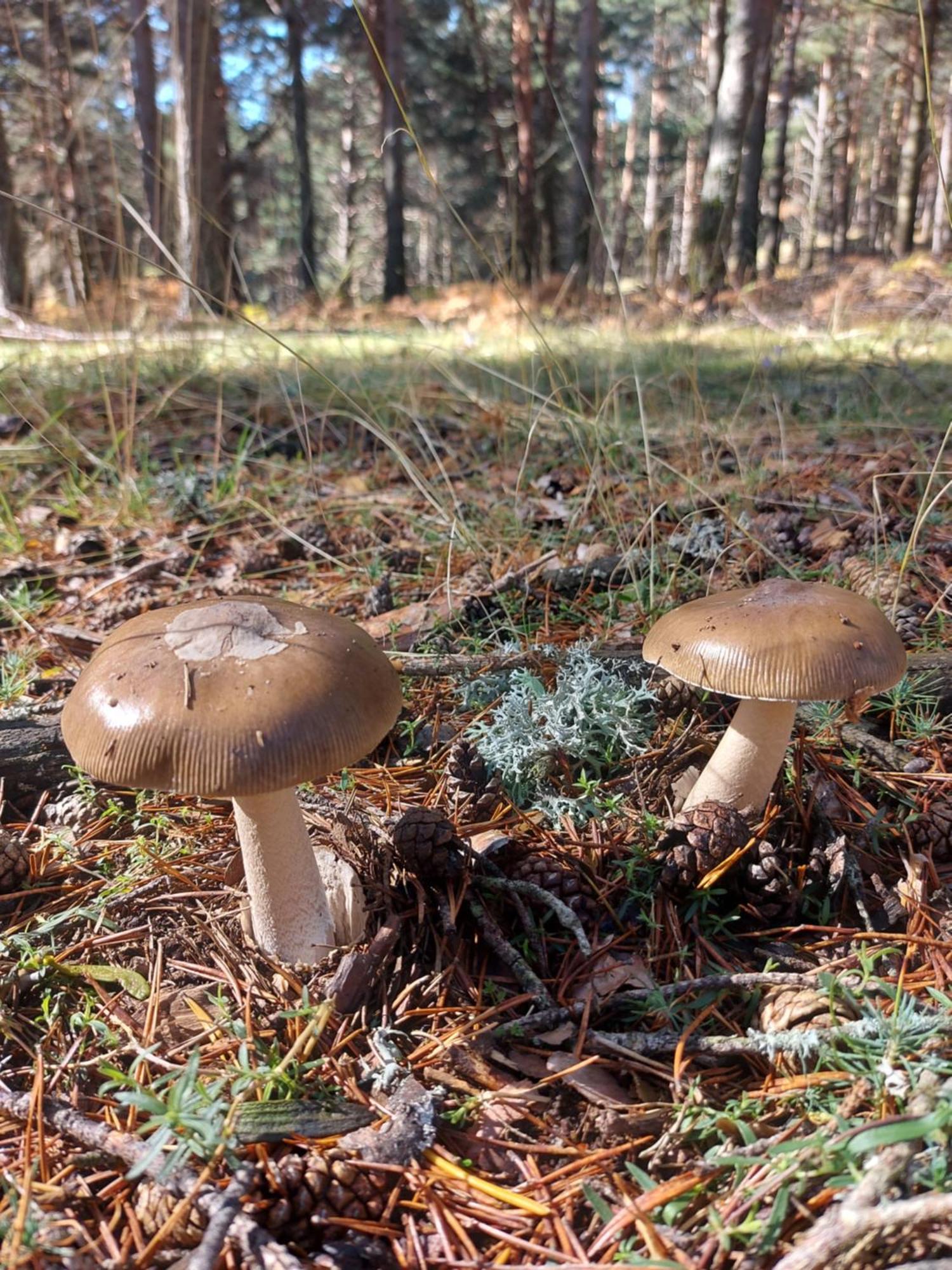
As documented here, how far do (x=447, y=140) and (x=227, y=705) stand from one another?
24039mm

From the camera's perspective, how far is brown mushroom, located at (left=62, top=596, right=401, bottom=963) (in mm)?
1354

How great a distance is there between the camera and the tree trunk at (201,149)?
4066 millimetres

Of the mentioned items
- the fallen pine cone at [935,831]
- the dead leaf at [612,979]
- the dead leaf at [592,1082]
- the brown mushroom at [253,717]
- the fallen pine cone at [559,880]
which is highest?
the brown mushroom at [253,717]

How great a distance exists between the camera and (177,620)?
1.59 m

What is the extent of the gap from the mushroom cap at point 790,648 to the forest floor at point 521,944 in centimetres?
43

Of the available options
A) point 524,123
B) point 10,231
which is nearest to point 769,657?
point 10,231

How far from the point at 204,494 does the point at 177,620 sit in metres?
2.48

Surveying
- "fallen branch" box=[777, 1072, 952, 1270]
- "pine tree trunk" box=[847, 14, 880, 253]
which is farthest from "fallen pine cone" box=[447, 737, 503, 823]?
"pine tree trunk" box=[847, 14, 880, 253]

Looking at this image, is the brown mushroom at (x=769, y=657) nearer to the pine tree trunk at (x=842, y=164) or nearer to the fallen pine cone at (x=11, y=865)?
the fallen pine cone at (x=11, y=865)

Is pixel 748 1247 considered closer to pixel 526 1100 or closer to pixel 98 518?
pixel 526 1100

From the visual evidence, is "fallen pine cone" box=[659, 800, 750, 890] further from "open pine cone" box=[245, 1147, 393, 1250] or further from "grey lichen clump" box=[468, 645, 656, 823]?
"open pine cone" box=[245, 1147, 393, 1250]

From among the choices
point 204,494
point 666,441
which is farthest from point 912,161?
point 204,494

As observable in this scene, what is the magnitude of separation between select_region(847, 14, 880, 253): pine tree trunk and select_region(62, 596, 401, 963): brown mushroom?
Answer: 94.2 feet

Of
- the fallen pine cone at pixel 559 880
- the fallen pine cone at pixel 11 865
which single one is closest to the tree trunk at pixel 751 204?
the fallen pine cone at pixel 559 880
